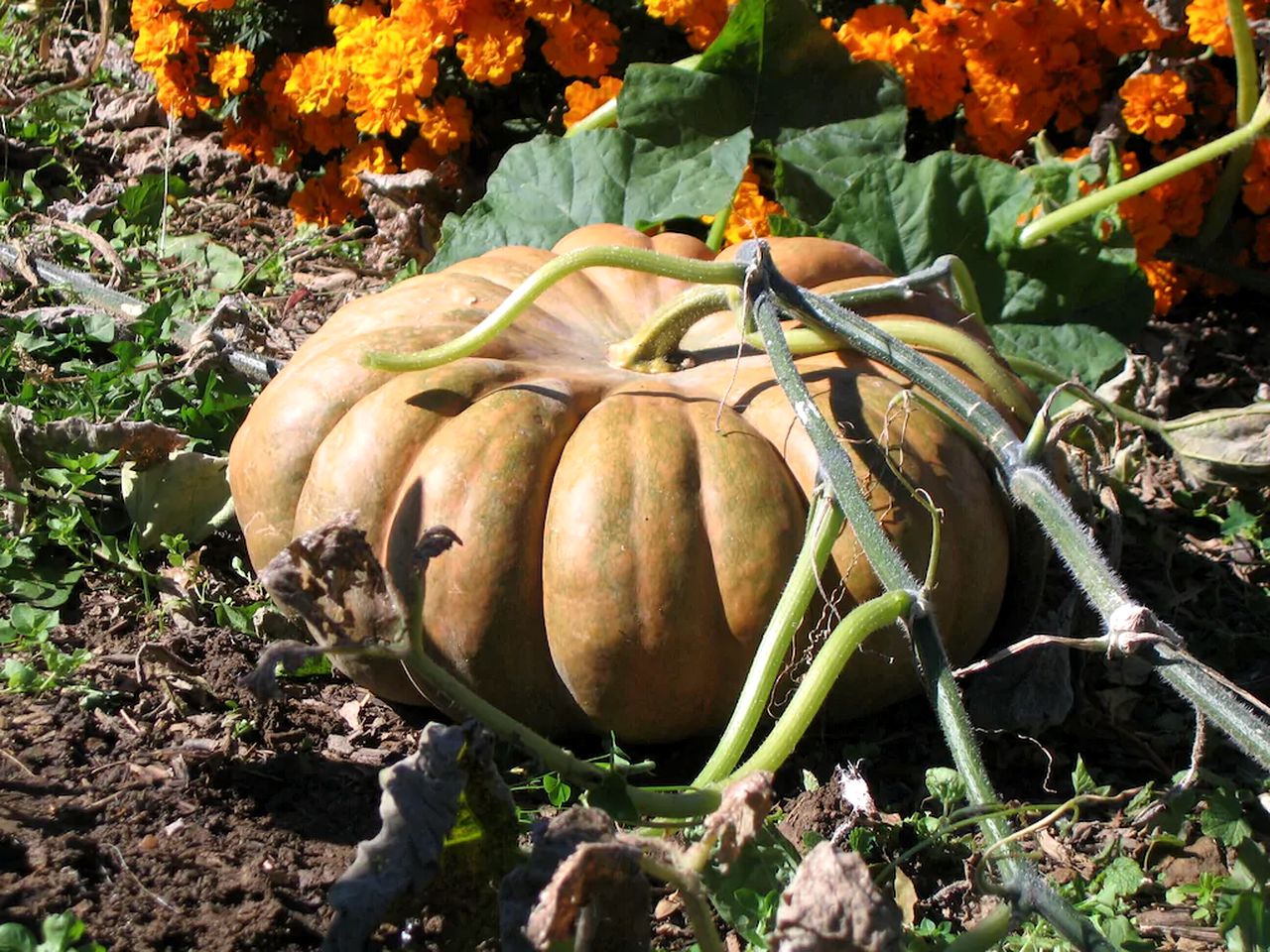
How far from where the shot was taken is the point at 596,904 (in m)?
1.63

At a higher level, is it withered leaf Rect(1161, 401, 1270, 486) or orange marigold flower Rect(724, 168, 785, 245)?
orange marigold flower Rect(724, 168, 785, 245)

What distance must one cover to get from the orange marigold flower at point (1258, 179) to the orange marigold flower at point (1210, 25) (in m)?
0.30

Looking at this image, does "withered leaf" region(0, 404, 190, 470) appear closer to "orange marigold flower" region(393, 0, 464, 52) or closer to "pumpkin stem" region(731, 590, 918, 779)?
"orange marigold flower" region(393, 0, 464, 52)

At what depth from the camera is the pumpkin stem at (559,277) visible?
2.39 m

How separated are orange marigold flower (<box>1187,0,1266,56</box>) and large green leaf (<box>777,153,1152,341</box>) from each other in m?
0.55

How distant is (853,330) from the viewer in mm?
2424

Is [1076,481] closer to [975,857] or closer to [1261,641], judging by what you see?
[1261,641]

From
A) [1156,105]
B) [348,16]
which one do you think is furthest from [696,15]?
[1156,105]

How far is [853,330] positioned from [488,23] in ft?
6.67

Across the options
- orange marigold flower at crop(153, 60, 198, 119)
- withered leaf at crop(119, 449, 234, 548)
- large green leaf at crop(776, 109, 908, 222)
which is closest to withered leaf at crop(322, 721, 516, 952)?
withered leaf at crop(119, 449, 234, 548)

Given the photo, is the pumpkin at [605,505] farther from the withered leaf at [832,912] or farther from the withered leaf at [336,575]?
the withered leaf at [832,912]

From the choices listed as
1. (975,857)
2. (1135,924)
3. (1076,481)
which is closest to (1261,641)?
(1076,481)

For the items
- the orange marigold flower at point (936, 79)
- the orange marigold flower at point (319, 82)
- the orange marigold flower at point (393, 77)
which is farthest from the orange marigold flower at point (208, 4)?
the orange marigold flower at point (936, 79)

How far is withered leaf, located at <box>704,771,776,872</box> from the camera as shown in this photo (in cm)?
170
